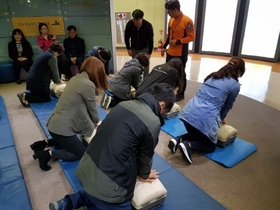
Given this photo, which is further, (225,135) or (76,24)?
(76,24)

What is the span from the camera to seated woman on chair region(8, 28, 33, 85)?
15.4 feet

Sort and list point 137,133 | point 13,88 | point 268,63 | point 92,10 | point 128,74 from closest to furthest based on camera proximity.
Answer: point 137,133 → point 128,74 → point 13,88 → point 92,10 → point 268,63

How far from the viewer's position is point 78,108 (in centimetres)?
191

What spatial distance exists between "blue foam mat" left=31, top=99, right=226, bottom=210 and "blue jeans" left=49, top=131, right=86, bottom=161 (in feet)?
0.23

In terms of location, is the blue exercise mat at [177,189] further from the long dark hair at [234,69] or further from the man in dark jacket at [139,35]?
the man in dark jacket at [139,35]

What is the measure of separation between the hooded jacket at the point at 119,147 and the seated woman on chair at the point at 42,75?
2295mm

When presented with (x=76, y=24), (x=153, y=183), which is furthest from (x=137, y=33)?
(x=153, y=183)

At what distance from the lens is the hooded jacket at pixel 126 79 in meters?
3.17

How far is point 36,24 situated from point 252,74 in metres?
5.27

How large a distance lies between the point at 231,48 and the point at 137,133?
7061mm

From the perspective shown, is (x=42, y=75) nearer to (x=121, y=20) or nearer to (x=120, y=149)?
(x=120, y=149)

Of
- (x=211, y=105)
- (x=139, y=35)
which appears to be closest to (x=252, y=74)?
(x=139, y=35)

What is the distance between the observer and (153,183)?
1.67m

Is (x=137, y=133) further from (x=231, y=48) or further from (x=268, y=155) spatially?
(x=231, y=48)
